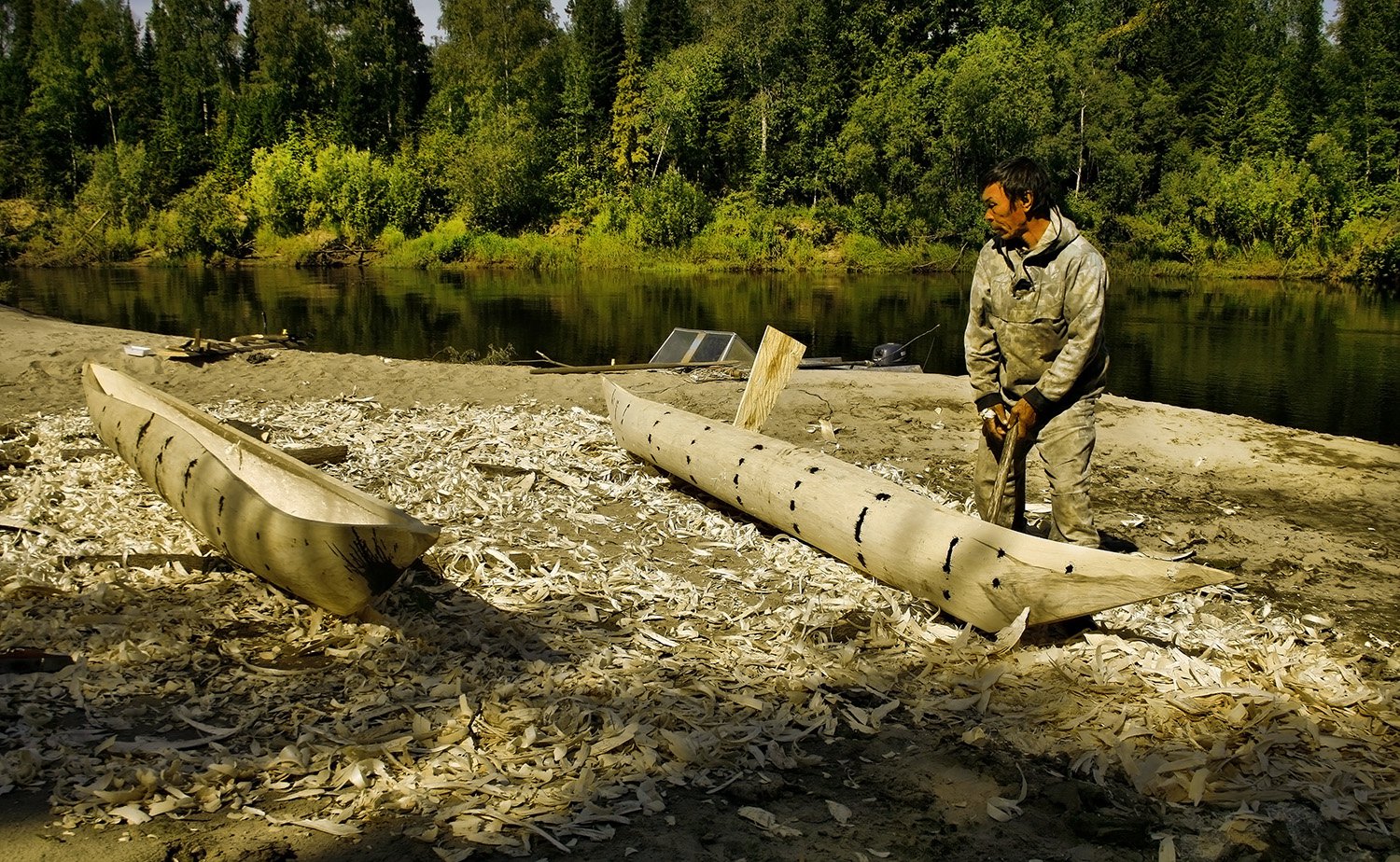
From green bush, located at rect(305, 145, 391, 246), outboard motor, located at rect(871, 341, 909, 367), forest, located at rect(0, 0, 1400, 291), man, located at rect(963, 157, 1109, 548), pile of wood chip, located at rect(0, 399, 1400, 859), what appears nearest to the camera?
pile of wood chip, located at rect(0, 399, 1400, 859)

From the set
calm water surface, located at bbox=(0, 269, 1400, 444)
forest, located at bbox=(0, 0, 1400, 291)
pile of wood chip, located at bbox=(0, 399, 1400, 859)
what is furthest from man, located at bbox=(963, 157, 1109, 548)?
forest, located at bbox=(0, 0, 1400, 291)

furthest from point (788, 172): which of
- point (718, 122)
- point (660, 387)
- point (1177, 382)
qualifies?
point (660, 387)

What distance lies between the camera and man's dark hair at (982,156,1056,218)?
17.8ft

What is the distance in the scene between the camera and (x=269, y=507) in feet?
A: 16.4

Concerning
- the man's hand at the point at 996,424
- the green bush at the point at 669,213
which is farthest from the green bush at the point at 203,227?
the man's hand at the point at 996,424

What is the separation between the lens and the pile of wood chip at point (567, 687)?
3707 millimetres

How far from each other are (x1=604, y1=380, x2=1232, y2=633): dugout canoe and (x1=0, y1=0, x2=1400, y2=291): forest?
131 ft

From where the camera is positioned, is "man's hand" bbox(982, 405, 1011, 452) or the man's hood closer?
the man's hood

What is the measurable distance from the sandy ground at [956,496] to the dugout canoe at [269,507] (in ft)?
4.80

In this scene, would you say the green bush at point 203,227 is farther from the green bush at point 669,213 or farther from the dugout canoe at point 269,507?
the dugout canoe at point 269,507

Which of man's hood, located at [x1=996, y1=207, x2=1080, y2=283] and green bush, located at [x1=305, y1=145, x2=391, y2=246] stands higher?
green bush, located at [x1=305, y1=145, x2=391, y2=246]

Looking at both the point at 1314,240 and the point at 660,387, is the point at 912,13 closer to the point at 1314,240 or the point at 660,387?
the point at 1314,240

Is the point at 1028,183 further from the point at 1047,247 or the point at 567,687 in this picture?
the point at 567,687

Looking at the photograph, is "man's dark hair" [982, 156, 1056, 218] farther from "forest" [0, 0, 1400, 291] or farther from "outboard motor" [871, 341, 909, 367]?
"forest" [0, 0, 1400, 291]
